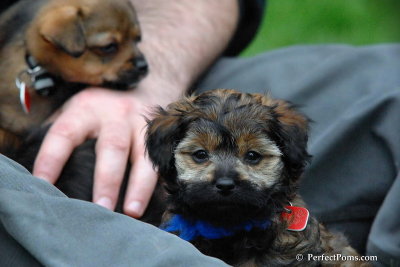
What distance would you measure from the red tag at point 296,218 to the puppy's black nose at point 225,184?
35 cm

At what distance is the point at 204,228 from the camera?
2963mm

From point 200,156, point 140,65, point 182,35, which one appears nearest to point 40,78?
point 140,65

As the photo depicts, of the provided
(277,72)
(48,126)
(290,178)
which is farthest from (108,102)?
(290,178)

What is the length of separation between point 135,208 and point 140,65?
4.46 ft

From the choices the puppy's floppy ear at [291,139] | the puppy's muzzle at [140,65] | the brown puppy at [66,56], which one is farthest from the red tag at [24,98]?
the puppy's floppy ear at [291,139]

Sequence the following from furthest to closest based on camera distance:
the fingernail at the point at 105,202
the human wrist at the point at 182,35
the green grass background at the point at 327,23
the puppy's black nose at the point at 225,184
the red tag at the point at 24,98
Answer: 1. the green grass background at the point at 327,23
2. the human wrist at the point at 182,35
3. the red tag at the point at 24,98
4. the fingernail at the point at 105,202
5. the puppy's black nose at the point at 225,184

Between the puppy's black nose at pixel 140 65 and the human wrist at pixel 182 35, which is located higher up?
the puppy's black nose at pixel 140 65

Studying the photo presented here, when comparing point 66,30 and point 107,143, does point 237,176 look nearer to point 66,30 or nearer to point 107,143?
point 107,143

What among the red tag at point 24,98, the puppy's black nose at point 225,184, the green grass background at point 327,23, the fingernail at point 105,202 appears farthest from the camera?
the green grass background at point 327,23

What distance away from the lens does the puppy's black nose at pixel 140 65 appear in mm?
4645

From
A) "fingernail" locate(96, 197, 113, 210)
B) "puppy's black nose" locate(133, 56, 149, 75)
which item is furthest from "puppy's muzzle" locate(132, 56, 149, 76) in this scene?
"fingernail" locate(96, 197, 113, 210)

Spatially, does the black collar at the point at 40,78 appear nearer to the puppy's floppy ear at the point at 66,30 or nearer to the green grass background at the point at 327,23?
the puppy's floppy ear at the point at 66,30

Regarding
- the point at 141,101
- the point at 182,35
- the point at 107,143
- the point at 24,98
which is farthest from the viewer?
the point at 182,35

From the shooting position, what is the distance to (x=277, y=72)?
476 centimetres
